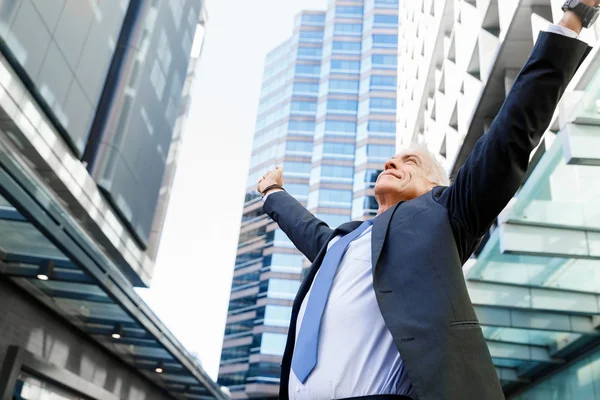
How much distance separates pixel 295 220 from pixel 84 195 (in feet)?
46.3

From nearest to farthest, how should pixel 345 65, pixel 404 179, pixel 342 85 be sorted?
pixel 404 179 < pixel 342 85 < pixel 345 65

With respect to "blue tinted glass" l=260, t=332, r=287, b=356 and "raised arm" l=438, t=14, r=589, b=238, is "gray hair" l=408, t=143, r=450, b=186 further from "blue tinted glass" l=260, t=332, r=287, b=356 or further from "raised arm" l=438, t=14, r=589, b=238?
"blue tinted glass" l=260, t=332, r=287, b=356

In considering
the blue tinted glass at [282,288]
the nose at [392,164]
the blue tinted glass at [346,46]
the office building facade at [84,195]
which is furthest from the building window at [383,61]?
the nose at [392,164]

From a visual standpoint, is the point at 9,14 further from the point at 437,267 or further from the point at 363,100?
the point at 363,100

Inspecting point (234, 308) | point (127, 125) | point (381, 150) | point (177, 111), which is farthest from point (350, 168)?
point (127, 125)

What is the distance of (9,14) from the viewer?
35.3 feet

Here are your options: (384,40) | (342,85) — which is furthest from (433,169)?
(384,40)

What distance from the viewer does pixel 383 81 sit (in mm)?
71250

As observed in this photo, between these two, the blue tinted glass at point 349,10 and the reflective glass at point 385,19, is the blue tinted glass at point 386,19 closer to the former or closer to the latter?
the reflective glass at point 385,19

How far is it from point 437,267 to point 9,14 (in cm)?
1116

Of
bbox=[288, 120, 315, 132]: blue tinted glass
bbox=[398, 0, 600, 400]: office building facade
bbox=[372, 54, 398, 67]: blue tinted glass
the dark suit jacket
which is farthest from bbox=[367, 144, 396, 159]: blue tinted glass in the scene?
the dark suit jacket

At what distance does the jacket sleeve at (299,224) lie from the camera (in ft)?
8.86

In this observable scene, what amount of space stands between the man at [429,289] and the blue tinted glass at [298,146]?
69.4 m

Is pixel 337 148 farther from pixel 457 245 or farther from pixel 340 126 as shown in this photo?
pixel 457 245
